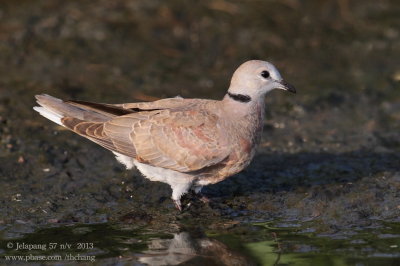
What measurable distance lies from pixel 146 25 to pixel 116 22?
42cm

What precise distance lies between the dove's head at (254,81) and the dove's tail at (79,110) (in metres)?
1.00

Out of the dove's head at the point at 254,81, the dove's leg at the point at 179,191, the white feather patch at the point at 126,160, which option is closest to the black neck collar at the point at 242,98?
the dove's head at the point at 254,81

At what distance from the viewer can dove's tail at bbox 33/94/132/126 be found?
642cm

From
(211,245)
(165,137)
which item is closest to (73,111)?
(165,137)

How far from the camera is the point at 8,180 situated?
6.66 metres

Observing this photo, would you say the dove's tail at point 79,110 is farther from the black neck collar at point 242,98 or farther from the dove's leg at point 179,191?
the black neck collar at point 242,98

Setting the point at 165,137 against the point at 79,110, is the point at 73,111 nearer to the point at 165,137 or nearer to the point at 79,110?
the point at 79,110

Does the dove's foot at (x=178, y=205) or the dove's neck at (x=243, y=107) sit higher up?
the dove's neck at (x=243, y=107)

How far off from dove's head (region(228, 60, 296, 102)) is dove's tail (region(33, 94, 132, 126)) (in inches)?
39.2

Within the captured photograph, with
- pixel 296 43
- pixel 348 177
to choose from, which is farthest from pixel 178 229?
pixel 296 43

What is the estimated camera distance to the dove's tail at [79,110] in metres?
6.42

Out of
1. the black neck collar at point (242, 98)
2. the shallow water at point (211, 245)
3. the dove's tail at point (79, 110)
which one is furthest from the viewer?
the dove's tail at point (79, 110)

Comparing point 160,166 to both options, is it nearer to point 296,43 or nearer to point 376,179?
point 376,179

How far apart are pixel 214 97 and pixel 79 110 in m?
2.27
